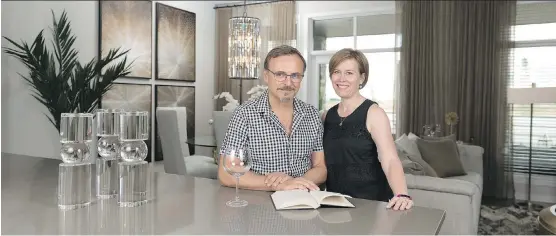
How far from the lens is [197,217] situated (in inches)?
43.0

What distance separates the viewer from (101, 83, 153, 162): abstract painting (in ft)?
16.2

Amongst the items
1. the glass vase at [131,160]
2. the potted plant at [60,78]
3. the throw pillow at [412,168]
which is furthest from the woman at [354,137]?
the potted plant at [60,78]

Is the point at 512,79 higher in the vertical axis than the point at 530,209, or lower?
higher

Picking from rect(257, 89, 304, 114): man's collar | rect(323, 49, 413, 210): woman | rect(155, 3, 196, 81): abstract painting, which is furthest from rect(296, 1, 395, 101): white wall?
rect(257, 89, 304, 114): man's collar

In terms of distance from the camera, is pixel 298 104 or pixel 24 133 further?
pixel 24 133

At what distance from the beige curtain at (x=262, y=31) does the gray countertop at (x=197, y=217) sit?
5.03m

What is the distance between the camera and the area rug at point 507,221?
3650 mm

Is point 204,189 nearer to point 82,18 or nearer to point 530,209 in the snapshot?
point 82,18

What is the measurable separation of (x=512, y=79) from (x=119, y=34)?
181 inches

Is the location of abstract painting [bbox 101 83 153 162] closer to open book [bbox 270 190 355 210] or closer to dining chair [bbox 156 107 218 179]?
dining chair [bbox 156 107 218 179]

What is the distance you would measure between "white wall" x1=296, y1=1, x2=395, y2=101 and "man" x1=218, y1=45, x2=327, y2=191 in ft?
15.3

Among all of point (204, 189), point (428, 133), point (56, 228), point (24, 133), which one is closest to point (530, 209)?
point (428, 133)

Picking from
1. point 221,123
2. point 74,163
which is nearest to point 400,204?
point 74,163

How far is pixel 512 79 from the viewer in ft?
16.7
